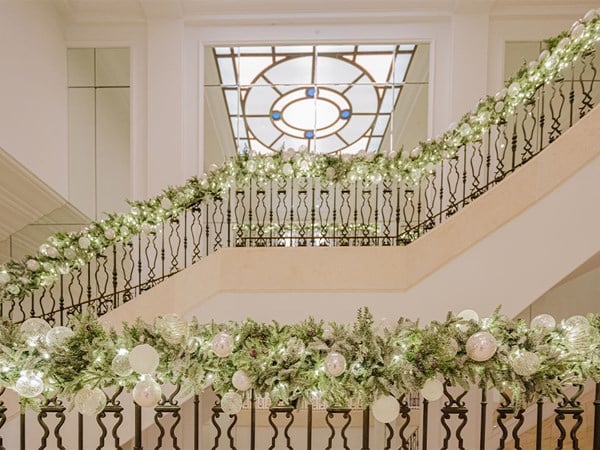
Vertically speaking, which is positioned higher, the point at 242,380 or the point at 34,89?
the point at 34,89

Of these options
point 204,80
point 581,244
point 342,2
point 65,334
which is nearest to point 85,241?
point 65,334

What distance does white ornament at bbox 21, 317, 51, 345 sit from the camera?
196 centimetres

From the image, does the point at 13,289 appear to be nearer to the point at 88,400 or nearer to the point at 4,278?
the point at 4,278

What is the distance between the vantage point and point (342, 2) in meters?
6.41

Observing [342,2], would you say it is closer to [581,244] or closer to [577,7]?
[577,7]

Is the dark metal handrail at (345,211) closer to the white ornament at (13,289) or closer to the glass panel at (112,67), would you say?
the white ornament at (13,289)

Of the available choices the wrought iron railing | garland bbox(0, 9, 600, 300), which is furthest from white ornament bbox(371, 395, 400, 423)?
garland bbox(0, 9, 600, 300)

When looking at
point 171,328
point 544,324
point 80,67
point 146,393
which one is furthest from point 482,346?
point 80,67

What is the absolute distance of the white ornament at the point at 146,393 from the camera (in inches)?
73.2

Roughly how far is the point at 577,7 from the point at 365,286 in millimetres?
5746

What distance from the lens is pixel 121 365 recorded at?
1857 millimetres

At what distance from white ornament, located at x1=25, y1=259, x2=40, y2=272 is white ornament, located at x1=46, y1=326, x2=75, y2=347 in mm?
2466

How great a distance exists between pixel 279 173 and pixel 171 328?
3003 mm

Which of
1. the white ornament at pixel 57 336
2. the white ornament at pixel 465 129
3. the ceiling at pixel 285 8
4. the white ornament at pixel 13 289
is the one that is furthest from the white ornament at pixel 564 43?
the white ornament at pixel 13 289
